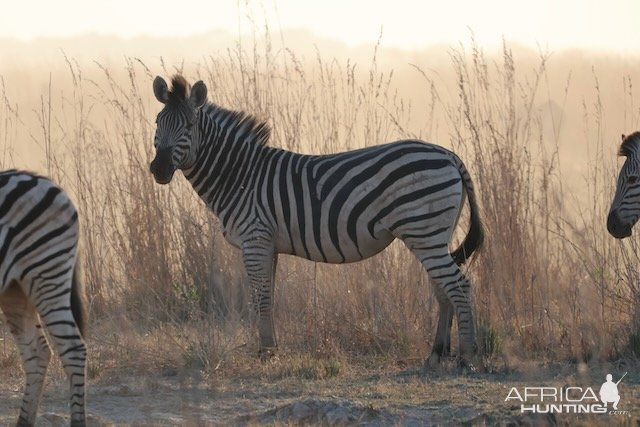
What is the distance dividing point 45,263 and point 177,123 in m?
3.27

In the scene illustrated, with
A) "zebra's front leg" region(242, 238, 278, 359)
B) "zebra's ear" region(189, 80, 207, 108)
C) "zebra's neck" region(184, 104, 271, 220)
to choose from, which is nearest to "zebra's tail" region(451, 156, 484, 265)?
"zebra's front leg" region(242, 238, 278, 359)

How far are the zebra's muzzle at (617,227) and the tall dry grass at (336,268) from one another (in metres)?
0.30

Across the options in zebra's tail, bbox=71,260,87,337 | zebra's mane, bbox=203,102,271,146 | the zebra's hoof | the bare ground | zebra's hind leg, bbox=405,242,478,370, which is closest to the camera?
zebra's tail, bbox=71,260,87,337

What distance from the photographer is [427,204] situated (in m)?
8.33

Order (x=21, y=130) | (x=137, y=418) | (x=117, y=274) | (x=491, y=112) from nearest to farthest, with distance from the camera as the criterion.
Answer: (x=137, y=418) → (x=491, y=112) → (x=117, y=274) → (x=21, y=130)

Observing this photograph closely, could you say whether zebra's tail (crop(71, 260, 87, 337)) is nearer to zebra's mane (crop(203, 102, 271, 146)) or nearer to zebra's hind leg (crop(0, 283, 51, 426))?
zebra's hind leg (crop(0, 283, 51, 426))

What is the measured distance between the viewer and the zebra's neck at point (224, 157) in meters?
9.21

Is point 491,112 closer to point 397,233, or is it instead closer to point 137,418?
point 397,233

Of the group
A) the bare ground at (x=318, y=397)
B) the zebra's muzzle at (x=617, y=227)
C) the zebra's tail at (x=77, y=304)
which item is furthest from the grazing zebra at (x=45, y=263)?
the zebra's muzzle at (x=617, y=227)

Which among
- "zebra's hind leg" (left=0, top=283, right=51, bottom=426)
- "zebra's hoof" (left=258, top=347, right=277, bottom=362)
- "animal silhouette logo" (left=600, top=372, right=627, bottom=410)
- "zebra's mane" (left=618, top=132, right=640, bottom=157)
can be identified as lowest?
"animal silhouette logo" (left=600, top=372, right=627, bottom=410)

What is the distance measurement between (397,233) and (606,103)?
12688 mm

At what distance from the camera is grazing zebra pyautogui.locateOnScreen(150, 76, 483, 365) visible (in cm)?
838

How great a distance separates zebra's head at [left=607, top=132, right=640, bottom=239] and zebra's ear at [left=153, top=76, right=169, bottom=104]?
361 centimetres

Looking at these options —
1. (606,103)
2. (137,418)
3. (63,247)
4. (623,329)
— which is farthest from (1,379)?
(606,103)
